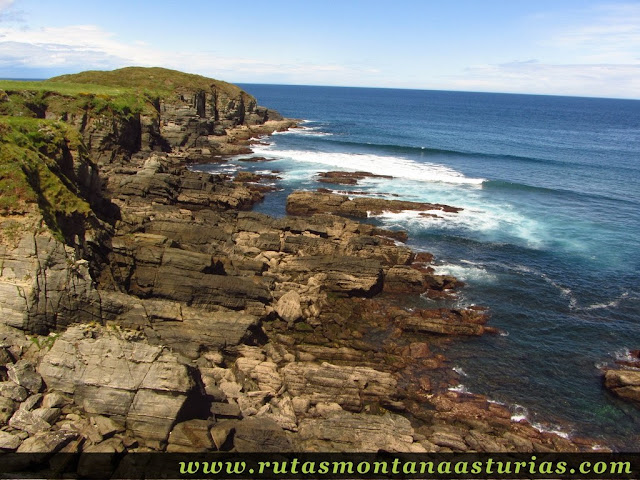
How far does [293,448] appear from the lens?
704 inches

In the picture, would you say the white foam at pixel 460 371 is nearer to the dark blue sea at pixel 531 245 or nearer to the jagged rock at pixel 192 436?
the dark blue sea at pixel 531 245

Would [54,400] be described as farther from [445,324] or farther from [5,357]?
[445,324]

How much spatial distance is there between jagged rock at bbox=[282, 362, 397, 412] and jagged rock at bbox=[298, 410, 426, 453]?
1.72m

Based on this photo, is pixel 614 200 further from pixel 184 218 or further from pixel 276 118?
pixel 276 118

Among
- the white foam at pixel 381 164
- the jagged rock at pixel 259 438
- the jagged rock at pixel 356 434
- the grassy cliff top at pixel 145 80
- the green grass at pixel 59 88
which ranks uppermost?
the grassy cliff top at pixel 145 80

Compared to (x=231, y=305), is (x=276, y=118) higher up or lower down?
higher up

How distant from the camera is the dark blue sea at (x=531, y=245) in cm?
2567

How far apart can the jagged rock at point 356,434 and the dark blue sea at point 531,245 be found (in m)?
6.79

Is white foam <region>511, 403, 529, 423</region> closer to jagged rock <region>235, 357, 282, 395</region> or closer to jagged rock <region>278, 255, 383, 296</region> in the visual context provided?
jagged rock <region>235, 357, 282, 395</region>

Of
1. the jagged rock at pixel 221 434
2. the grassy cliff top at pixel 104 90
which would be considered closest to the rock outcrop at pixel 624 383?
the jagged rock at pixel 221 434

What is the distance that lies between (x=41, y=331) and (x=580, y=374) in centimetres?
2877

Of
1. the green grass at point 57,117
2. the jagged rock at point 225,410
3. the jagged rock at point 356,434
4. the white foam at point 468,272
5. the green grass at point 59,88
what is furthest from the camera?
the green grass at point 59,88

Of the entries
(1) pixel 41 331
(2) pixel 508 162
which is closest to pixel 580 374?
(1) pixel 41 331

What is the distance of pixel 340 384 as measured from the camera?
23203 mm
